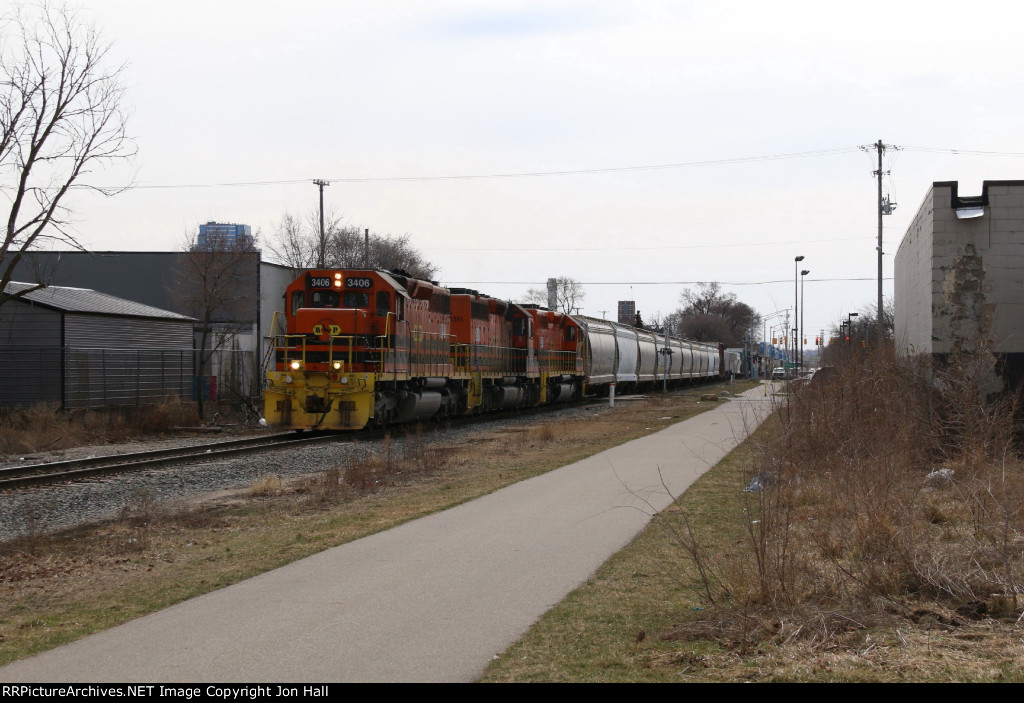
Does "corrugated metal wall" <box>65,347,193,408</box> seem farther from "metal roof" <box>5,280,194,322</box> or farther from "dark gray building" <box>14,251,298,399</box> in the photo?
"dark gray building" <box>14,251,298,399</box>

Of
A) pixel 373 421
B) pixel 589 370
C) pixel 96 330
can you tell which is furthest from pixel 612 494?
pixel 589 370

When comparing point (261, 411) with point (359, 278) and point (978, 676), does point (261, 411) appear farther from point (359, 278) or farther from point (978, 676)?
point (978, 676)

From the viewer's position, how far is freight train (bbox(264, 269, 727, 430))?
881 inches

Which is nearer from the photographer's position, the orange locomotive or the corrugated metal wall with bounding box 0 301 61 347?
the orange locomotive

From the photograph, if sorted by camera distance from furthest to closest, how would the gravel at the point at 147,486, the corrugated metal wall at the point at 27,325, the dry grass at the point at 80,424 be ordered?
the corrugated metal wall at the point at 27,325
the dry grass at the point at 80,424
the gravel at the point at 147,486

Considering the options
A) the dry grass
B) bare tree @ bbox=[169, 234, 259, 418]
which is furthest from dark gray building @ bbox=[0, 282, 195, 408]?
bare tree @ bbox=[169, 234, 259, 418]

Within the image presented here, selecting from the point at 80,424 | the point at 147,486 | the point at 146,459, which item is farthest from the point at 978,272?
the point at 80,424

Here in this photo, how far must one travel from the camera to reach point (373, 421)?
77.8 ft

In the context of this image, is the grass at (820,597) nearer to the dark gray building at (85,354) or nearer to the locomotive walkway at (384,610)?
the locomotive walkway at (384,610)

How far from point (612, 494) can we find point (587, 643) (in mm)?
7031

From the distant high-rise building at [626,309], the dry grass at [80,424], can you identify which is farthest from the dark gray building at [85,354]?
the distant high-rise building at [626,309]

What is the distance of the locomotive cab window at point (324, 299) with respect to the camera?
2359cm

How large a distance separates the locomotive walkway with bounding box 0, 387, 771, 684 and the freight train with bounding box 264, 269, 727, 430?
35.7 ft

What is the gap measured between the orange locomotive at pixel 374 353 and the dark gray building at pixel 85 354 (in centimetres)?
674
